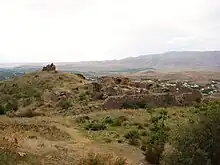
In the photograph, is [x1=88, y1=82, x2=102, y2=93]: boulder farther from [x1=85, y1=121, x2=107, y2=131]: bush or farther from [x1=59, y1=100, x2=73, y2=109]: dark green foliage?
[x1=85, y1=121, x2=107, y2=131]: bush

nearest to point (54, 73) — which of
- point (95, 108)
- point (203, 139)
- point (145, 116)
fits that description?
point (95, 108)

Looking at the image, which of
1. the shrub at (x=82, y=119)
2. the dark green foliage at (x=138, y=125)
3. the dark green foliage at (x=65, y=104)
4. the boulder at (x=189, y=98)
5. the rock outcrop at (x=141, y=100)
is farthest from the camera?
the dark green foliage at (x=65, y=104)

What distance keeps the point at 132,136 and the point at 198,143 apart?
8391 mm

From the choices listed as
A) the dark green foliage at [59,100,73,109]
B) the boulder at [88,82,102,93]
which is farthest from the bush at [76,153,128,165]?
the boulder at [88,82,102,93]

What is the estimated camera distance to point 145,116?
1238 inches

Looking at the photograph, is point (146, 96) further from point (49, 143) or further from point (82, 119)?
point (49, 143)

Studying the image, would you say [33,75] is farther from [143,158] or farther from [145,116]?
[143,158]

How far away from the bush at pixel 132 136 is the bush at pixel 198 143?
223 inches

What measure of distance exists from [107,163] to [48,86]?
131ft


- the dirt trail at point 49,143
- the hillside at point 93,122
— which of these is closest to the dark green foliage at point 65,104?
the hillside at point 93,122

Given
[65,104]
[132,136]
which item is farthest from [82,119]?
[65,104]

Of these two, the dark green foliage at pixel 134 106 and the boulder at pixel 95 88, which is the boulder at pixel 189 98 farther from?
the boulder at pixel 95 88

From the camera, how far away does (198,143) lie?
A: 1594cm

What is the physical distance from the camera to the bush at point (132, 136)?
22.4 m
